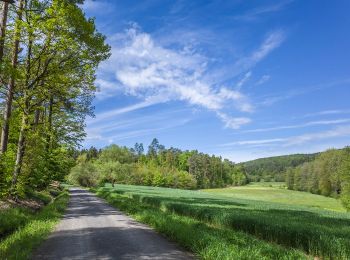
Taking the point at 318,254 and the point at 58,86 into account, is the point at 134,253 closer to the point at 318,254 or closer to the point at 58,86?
the point at 318,254

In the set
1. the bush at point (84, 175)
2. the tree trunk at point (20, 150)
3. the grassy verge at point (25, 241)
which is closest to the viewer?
the grassy verge at point (25, 241)

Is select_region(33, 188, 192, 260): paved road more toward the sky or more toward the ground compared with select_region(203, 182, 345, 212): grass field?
more toward the sky

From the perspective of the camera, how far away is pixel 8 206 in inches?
720

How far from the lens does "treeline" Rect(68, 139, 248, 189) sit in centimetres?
9888

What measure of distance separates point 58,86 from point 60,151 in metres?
20.9

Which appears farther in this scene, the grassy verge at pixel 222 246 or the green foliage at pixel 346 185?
the green foliage at pixel 346 185

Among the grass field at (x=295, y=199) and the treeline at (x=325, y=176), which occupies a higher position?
the treeline at (x=325, y=176)

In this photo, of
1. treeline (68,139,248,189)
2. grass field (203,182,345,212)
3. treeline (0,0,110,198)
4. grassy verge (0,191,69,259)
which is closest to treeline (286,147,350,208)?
grass field (203,182,345,212)

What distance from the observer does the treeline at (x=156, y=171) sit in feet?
324

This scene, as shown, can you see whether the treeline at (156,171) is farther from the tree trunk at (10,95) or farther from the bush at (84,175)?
the tree trunk at (10,95)

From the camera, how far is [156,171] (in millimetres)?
126625

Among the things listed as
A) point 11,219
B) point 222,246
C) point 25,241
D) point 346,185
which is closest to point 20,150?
point 11,219

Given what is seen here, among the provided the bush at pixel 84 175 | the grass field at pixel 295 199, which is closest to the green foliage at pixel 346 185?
the grass field at pixel 295 199

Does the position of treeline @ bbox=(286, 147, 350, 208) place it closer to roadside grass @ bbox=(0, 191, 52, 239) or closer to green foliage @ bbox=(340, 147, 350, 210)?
green foliage @ bbox=(340, 147, 350, 210)
